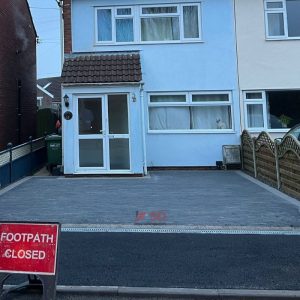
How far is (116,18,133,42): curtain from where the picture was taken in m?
13.9

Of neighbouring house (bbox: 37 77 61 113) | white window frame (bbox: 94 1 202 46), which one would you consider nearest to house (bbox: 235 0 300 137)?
white window frame (bbox: 94 1 202 46)

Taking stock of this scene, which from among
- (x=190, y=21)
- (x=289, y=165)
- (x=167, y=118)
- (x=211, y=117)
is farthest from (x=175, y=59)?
(x=289, y=165)

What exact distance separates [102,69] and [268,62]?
559 centimetres

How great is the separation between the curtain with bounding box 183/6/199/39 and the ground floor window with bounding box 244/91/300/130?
2.72 m

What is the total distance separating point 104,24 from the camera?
13961 mm

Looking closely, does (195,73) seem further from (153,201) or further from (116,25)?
(153,201)

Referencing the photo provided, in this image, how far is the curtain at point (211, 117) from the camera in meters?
13.8

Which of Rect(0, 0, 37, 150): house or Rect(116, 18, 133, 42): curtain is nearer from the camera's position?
Rect(116, 18, 133, 42): curtain

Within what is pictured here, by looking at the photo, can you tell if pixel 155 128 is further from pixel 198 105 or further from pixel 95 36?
pixel 95 36

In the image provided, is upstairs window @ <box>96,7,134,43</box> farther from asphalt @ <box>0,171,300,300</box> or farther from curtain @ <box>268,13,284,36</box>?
asphalt @ <box>0,171,300,300</box>

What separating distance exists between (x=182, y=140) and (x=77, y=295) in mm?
9755

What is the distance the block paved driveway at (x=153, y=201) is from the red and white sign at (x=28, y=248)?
117 inches

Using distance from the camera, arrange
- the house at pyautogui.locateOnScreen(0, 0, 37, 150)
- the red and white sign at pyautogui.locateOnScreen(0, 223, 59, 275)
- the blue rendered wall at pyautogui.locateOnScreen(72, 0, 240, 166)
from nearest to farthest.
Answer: the red and white sign at pyautogui.locateOnScreen(0, 223, 59, 275) < the blue rendered wall at pyautogui.locateOnScreen(72, 0, 240, 166) < the house at pyautogui.locateOnScreen(0, 0, 37, 150)

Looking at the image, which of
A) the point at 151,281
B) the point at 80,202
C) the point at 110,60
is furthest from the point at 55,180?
the point at 151,281
